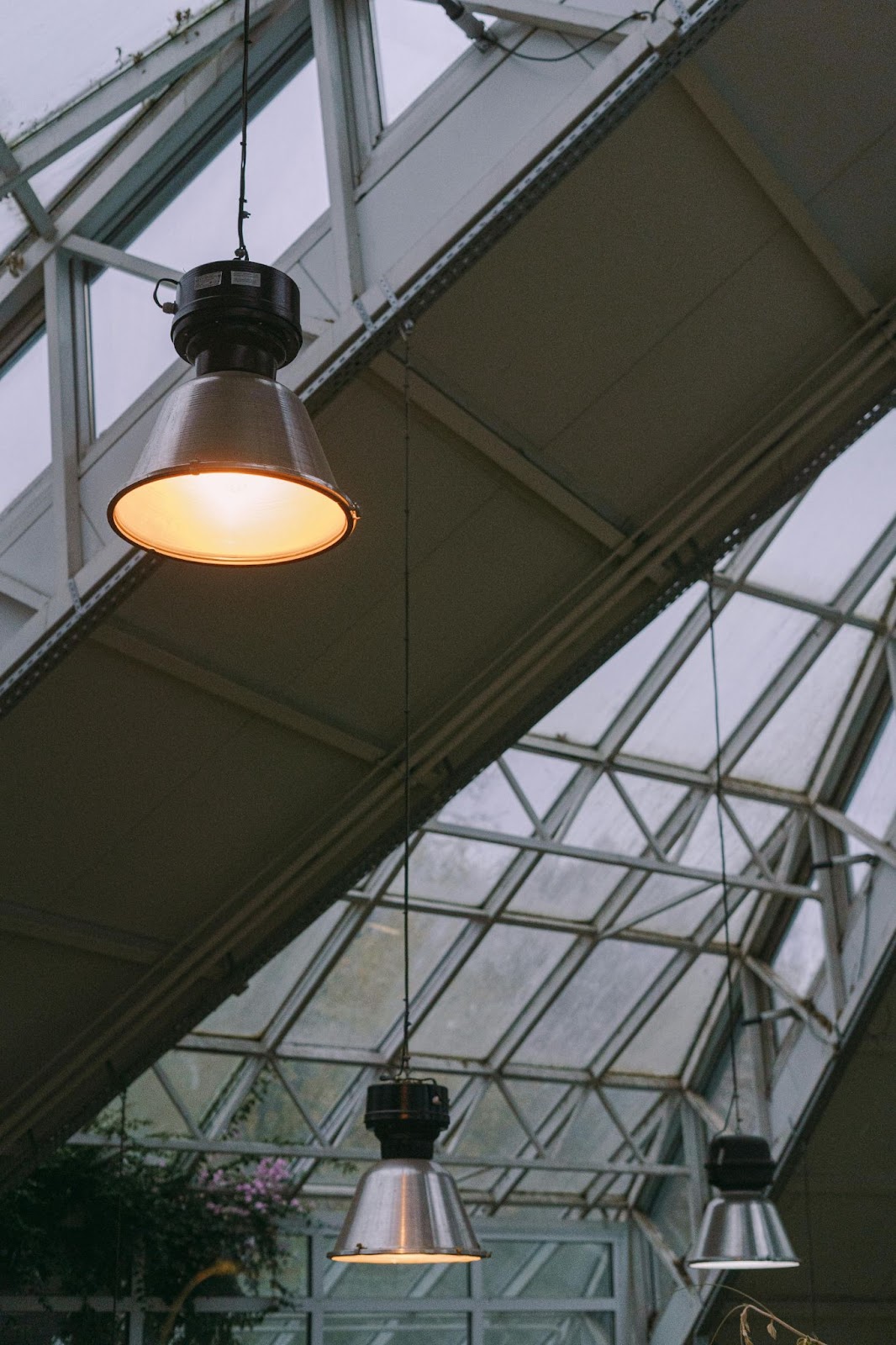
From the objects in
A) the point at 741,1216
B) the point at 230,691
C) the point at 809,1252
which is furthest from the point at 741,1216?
the point at 809,1252

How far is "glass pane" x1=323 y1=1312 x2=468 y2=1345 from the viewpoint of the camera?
31.3ft

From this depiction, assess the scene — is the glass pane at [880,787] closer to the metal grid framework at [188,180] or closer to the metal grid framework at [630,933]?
the metal grid framework at [630,933]

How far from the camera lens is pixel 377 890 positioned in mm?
8234

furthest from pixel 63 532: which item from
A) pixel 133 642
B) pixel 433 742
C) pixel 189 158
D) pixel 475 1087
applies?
pixel 475 1087

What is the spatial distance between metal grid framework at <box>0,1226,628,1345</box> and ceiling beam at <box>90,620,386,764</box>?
4096mm

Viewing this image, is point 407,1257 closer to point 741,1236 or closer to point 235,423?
point 741,1236

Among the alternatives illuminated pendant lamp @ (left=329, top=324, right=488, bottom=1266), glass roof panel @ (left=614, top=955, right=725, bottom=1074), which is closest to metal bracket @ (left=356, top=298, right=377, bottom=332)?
illuminated pendant lamp @ (left=329, top=324, right=488, bottom=1266)

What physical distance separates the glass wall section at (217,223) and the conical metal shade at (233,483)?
2.84 metres

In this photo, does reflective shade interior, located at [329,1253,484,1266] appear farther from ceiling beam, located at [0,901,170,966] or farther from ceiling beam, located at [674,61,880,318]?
ceiling beam, located at [674,61,880,318]

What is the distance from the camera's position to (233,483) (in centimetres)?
224

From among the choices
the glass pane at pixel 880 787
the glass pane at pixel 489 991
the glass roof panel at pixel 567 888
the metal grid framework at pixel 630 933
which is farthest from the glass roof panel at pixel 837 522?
the glass pane at pixel 489 991

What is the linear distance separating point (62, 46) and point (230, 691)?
89.8 inches

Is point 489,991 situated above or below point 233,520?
above

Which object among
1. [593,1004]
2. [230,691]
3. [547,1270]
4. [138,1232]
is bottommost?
[138,1232]
